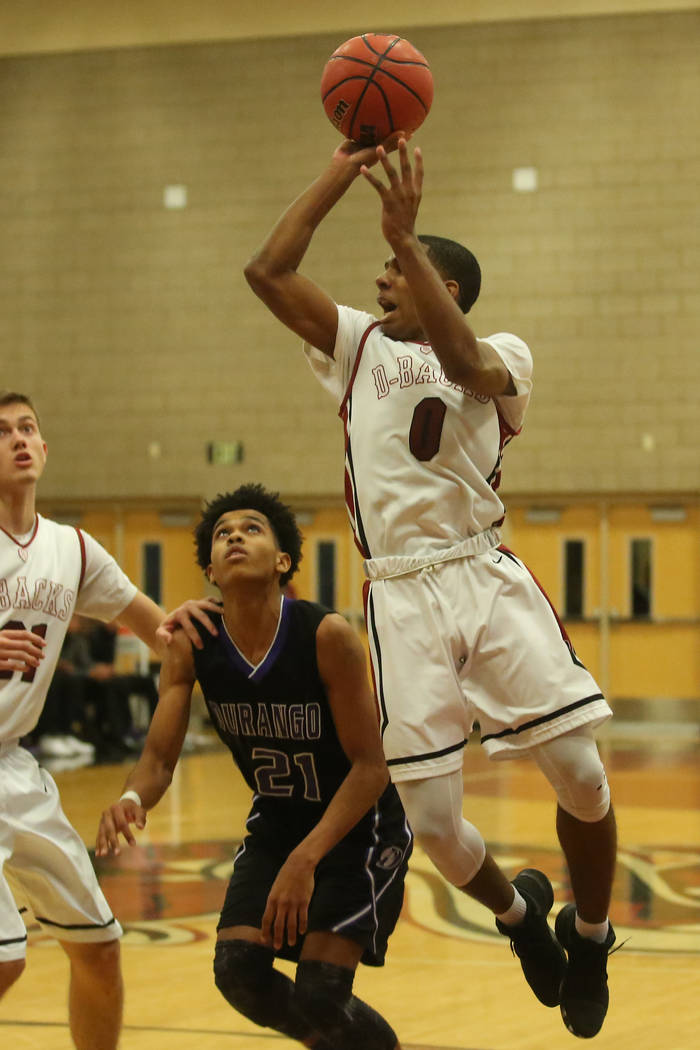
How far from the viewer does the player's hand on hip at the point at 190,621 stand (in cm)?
392

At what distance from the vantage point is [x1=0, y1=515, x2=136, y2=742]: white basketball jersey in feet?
13.2

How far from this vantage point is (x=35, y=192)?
1691 cm

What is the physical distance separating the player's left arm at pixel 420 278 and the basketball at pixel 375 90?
23 cm

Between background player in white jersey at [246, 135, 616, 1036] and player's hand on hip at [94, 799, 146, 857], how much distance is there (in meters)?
0.68

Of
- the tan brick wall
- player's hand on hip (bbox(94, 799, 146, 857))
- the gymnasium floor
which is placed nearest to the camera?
player's hand on hip (bbox(94, 799, 146, 857))

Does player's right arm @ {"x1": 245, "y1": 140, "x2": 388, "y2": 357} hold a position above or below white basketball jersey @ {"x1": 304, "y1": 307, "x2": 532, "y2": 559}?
above

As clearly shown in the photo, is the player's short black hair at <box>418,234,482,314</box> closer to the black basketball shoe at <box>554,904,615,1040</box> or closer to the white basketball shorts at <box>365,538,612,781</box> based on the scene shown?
the white basketball shorts at <box>365,538,612,781</box>

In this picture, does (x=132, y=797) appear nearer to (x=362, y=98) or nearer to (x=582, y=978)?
(x=582, y=978)

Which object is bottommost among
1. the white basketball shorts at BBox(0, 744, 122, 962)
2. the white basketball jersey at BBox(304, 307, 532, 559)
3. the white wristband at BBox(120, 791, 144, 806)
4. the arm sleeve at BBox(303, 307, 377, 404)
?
the white basketball shorts at BBox(0, 744, 122, 962)

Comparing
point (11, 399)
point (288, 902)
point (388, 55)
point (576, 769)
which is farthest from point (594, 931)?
point (388, 55)

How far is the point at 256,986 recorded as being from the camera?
3668 millimetres

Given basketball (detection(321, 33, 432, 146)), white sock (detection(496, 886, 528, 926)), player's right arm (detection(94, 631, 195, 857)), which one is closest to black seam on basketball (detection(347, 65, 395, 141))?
basketball (detection(321, 33, 432, 146))

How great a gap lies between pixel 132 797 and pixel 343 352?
1.35m

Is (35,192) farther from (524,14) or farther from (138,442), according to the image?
(524,14)
